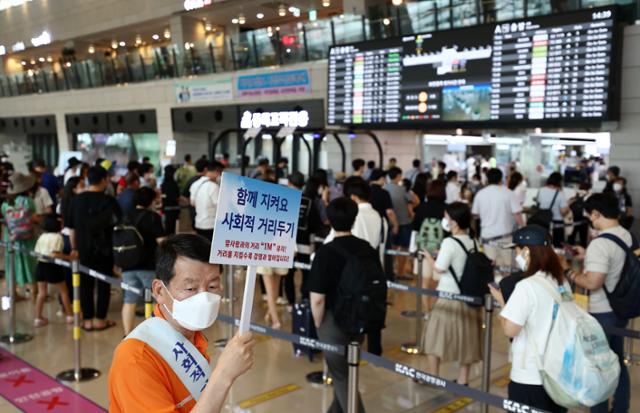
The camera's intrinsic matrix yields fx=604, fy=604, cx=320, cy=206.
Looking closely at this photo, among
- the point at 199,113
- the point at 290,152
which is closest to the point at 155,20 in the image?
the point at 199,113

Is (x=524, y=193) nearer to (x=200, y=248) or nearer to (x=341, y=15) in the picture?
(x=341, y=15)

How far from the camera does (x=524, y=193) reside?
11.8m

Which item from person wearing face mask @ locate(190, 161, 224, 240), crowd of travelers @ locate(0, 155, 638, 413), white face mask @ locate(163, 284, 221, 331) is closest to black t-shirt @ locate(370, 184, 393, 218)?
crowd of travelers @ locate(0, 155, 638, 413)

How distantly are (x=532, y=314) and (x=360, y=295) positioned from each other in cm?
101

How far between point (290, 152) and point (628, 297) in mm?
14837

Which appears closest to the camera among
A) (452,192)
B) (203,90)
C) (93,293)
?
(93,293)

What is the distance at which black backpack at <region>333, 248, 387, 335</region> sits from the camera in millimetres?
3625

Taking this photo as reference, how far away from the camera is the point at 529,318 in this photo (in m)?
3.03

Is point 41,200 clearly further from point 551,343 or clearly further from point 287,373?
point 551,343

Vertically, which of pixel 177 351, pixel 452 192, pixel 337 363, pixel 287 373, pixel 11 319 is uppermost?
pixel 177 351

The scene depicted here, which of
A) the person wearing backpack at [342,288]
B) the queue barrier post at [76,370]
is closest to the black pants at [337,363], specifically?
the person wearing backpack at [342,288]

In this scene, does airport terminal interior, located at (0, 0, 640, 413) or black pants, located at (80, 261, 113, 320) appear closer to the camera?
airport terminal interior, located at (0, 0, 640, 413)

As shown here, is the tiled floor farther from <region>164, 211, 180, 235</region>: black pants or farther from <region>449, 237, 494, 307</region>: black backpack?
<region>164, 211, 180, 235</region>: black pants

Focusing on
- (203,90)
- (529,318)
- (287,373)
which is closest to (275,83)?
(203,90)
